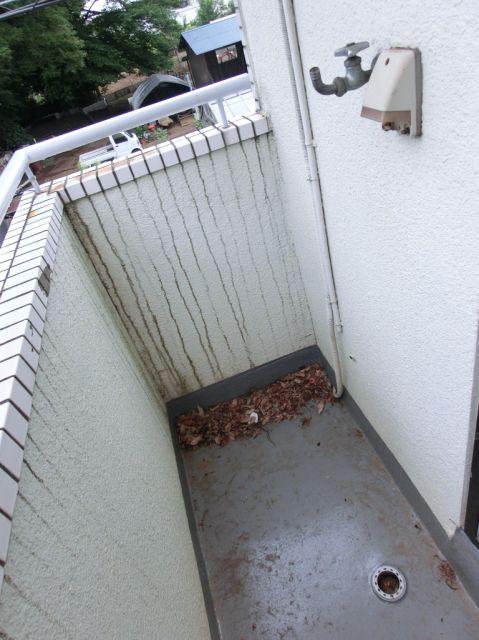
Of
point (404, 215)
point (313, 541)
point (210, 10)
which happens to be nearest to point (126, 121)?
point (404, 215)

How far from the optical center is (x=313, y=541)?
2.49 metres

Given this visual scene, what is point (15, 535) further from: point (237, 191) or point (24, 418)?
point (237, 191)

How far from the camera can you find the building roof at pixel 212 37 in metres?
14.8

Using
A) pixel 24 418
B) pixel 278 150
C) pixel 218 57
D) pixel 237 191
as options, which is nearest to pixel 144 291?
pixel 237 191

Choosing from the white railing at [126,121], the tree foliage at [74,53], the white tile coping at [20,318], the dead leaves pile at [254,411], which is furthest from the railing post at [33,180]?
the tree foliage at [74,53]

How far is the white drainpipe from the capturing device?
5.51 ft

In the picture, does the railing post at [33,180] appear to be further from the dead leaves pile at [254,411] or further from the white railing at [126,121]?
the dead leaves pile at [254,411]

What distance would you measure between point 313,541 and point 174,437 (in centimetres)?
138

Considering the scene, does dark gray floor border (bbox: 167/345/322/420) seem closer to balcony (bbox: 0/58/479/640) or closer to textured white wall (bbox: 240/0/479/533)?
balcony (bbox: 0/58/479/640)

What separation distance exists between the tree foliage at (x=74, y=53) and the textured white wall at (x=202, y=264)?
60.5 ft

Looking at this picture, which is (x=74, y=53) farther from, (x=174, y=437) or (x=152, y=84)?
(x=174, y=437)

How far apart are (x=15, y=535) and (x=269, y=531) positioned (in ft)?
7.04

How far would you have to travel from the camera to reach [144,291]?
9.30 feet

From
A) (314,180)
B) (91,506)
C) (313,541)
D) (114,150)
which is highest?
(314,180)
